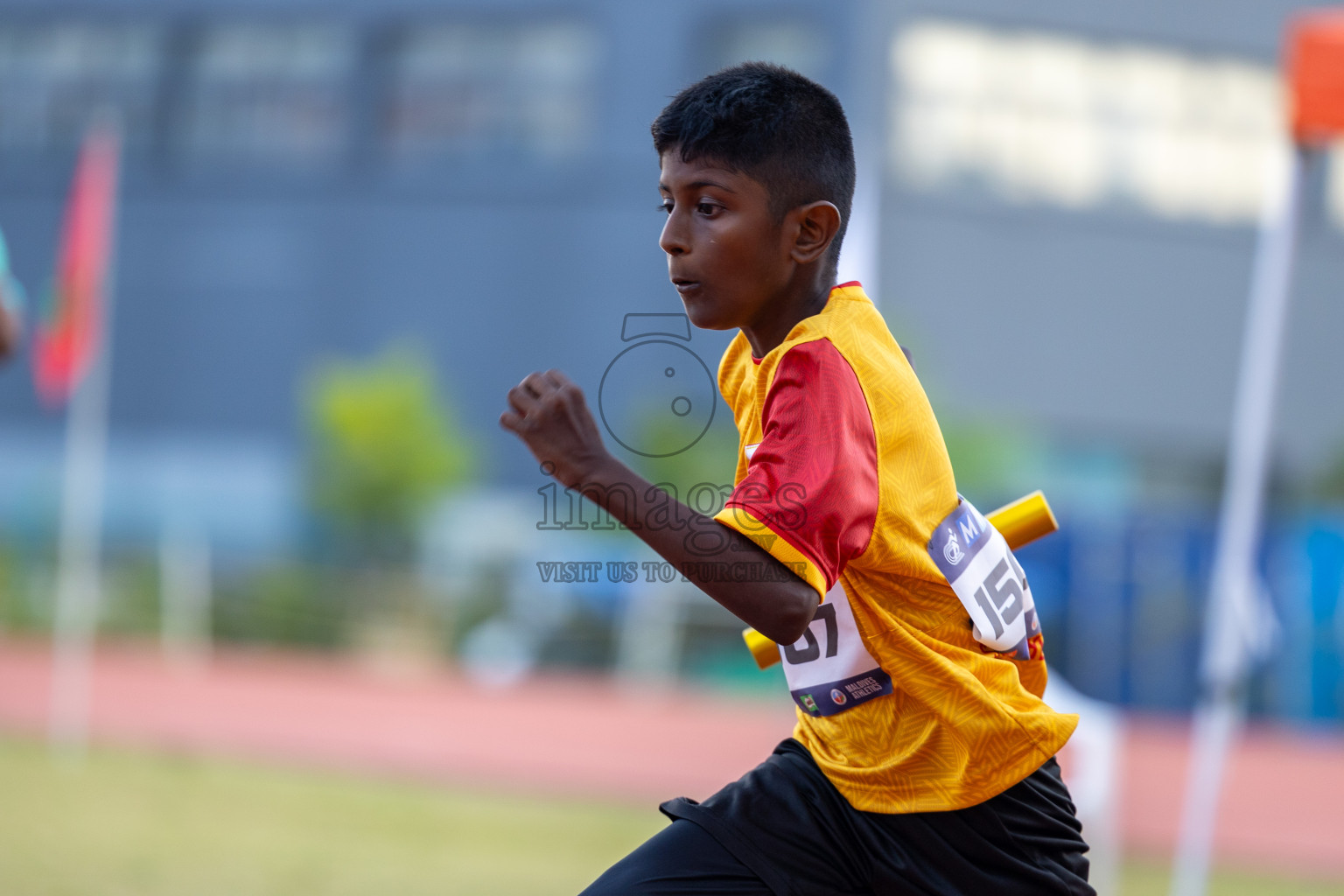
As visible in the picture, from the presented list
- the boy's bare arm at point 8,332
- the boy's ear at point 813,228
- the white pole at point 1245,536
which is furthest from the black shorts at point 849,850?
the white pole at point 1245,536

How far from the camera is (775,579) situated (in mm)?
1687

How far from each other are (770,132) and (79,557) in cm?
894

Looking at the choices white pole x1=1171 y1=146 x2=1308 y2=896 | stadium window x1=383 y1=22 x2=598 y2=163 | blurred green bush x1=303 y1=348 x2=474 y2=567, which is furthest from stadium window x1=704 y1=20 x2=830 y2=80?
white pole x1=1171 y1=146 x2=1308 y2=896

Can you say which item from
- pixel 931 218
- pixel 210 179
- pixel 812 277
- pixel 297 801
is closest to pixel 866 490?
pixel 812 277

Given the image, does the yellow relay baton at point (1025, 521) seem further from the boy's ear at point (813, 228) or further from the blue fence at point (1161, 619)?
the blue fence at point (1161, 619)

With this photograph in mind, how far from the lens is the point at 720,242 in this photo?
6.14 ft

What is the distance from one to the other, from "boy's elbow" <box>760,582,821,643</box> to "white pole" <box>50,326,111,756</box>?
24.8 ft

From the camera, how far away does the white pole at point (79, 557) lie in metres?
9.23

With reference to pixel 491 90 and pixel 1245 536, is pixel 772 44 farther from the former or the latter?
pixel 1245 536

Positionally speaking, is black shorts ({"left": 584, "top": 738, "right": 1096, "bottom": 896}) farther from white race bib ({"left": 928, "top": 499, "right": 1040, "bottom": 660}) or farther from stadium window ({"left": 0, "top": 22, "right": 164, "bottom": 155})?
stadium window ({"left": 0, "top": 22, "right": 164, "bottom": 155})

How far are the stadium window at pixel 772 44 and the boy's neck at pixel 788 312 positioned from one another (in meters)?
19.8

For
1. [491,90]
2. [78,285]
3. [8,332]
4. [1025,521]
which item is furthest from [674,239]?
[491,90]

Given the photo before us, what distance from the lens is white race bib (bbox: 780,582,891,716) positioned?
200 cm

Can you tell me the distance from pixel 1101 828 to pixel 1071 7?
19527 millimetres
